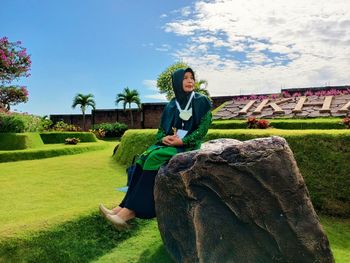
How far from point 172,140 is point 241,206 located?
128 centimetres

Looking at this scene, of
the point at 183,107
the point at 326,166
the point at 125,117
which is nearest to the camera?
the point at 183,107

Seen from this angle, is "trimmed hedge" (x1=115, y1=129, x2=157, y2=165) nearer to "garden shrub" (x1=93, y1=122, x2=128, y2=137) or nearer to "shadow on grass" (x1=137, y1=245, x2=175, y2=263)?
"shadow on grass" (x1=137, y1=245, x2=175, y2=263)

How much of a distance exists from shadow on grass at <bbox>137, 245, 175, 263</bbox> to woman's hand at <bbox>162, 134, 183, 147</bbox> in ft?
5.10

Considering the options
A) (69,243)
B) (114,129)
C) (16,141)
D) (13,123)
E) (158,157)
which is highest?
(13,123)

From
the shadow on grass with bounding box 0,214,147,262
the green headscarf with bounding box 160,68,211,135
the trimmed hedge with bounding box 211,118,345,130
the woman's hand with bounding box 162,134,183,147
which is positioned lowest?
the shadow on grass with bounding box 0,214,147,262

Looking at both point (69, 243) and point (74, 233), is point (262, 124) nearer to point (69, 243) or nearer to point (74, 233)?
point (74, 233)

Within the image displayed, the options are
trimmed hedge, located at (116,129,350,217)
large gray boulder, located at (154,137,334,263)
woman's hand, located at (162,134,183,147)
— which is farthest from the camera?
trimmed hedge, located at (116,129,350,217)

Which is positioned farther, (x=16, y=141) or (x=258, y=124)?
(x=16, y=141)

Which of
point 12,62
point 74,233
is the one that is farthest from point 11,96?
point 74,233

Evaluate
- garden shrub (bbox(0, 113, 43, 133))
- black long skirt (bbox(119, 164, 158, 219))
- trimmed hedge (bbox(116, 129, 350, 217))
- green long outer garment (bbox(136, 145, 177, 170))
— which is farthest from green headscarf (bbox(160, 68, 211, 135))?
garden shrub (bbox(0, 113, 43, 133))

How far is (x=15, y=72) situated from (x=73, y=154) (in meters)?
9.12

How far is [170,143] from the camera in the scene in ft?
16.1

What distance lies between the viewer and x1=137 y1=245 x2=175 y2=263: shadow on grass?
5.06 m

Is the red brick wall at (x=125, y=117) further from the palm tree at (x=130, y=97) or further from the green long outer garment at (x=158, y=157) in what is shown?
the green long outer garment at (x=158, y=157)
